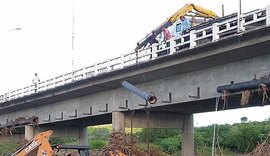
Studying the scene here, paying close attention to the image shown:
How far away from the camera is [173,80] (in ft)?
73.7

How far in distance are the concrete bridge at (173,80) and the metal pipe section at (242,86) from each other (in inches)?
20.9

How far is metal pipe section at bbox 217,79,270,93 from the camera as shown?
16281mm

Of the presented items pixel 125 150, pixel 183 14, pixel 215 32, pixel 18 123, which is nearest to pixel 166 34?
pixel 183 14

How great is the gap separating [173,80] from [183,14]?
22.9 ft

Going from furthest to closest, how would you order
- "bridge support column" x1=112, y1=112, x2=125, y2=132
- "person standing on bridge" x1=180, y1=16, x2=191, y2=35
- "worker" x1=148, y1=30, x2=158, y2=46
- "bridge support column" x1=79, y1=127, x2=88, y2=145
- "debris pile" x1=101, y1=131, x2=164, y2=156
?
"bridge support column" x1=79, y1=127, x2=88, y2=145 → "worker" x1=148, y1=30, x2=158, y2=46 → "bridge support column" x1=112, y1=112, x2=125, y2=132 → "person standing on bridge" x1=180, y1=16, x2=191, y2=35 → "debris pile" x1=101, y1=131, x2=164, y2=156

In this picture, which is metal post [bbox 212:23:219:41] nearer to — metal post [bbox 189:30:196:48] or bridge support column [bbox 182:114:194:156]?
metal post [bbox 189:30:196:48]

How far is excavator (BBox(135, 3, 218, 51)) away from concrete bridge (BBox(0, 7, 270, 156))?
113 inches

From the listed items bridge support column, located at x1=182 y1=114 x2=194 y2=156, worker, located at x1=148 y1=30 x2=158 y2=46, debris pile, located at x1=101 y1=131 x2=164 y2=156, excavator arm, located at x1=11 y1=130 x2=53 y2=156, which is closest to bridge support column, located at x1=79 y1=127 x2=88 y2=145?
bridge support column, located at x1=182 y1=114 x2=194 y2=156

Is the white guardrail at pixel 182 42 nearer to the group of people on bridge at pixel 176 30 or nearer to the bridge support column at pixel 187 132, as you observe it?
the group of people on bridge at pixel 176 30

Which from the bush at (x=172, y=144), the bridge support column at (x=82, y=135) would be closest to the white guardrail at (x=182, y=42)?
the bridge support column at (x=82, y=135)

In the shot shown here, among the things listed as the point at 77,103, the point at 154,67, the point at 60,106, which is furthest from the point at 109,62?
the point at 60,106

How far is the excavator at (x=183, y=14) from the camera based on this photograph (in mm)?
27344

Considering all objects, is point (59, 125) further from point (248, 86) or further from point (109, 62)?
point (248, 86)

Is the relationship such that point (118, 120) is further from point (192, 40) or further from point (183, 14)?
point (192, 40)
